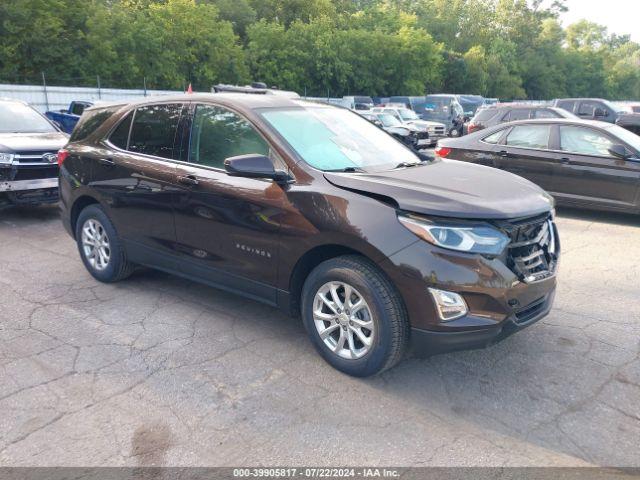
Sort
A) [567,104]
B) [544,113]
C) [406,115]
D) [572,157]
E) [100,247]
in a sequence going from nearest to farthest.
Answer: [100,247], [572,157], [544,113], [567,104], [406,115]

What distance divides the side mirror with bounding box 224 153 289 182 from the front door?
96 mm

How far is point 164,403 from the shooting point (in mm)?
3314

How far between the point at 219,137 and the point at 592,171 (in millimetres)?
5963

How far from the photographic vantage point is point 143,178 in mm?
4625

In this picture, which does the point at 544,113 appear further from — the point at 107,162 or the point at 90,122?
the point at 107,162

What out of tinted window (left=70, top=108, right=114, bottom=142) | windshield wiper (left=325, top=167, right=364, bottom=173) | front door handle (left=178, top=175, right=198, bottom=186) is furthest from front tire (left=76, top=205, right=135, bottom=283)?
windshield wiper (left=325, top=167, right=364, bottom=173)

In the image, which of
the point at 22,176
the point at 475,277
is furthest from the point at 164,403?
the point at 22,176

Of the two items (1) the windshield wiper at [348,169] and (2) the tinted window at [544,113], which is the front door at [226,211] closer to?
(1) the windshield wiper at [348,169]

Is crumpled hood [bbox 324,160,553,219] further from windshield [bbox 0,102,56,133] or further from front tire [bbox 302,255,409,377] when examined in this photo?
windshield [bbox 0,102,56,133]

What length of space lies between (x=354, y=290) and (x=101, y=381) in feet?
5.68

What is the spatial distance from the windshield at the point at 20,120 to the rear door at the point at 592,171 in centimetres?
809

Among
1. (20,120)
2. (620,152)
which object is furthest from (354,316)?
(20,120)

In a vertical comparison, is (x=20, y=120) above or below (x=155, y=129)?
below

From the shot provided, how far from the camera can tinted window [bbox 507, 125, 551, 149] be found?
849 centimetres
